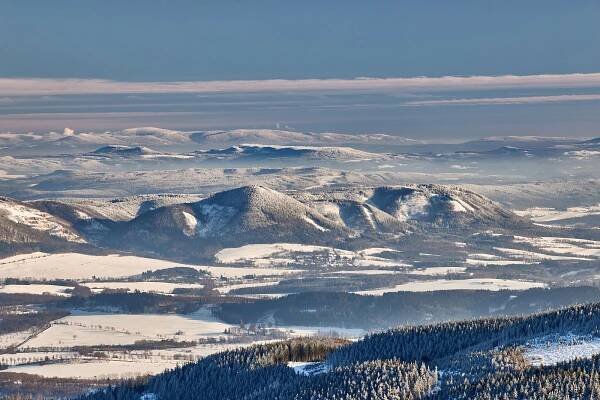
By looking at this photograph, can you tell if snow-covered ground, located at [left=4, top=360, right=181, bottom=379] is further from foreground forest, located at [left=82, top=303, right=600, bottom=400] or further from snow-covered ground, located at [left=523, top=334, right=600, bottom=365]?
snow-covered ground, located at [left=523, top=334, right=600, bottom=365]

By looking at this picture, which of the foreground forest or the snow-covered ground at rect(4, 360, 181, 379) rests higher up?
the foreground forest

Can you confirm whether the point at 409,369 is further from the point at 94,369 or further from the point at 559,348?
the point at 94,369

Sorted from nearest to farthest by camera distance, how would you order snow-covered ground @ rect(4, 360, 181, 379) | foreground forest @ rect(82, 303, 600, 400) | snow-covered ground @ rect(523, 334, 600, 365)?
foreground forest @ rect(82, 303, 600, 400), snow-covered ground @ rect(523, 334, 600, 365), snow-covered ground @ rect(4, 360, 181, 379)

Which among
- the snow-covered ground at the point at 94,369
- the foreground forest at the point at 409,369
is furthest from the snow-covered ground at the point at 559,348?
the snow-covered ground at the point at 94,369

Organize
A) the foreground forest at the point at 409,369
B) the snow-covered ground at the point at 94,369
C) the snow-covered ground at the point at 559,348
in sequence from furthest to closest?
the snow-covered ground at the point at 94,369, the snow-covered ground at the point at 559,348, the foreground forest at the point at 409,369

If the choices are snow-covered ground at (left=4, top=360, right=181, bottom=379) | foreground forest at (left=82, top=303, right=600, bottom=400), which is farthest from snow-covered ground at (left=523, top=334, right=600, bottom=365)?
snow-covered ground at (left=4, top=360, right=181, bottom=379)

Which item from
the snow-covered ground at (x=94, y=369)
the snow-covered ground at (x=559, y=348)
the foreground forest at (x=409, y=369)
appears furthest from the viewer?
the snow-covered ground at (x=94, y=369)

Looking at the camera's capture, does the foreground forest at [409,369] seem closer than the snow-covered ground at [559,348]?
Yes

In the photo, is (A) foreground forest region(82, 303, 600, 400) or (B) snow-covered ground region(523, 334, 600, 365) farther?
(B) snow-covered ground region(523, 334, 600, 365)

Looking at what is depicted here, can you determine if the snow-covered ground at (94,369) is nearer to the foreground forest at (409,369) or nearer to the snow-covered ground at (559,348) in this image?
the foreground forest at (409,369)

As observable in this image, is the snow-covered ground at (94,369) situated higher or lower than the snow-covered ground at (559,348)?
lower
